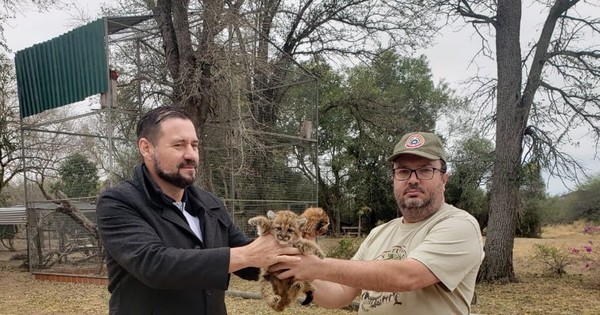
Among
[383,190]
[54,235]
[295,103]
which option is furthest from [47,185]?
[383,190]

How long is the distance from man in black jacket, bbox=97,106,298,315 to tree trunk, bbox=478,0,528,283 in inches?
421

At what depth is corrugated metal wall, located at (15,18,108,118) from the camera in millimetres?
10156

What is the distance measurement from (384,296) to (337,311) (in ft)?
19.9

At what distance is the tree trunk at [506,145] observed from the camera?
38.8ft

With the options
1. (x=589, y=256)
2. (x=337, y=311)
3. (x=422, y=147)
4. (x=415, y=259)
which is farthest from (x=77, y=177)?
(x=589, y=256)

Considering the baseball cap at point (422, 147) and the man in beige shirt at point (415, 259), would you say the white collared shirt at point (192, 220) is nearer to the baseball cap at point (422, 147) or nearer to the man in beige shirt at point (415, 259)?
the man in beige shirt at point (415, 259)

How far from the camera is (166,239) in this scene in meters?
2.16

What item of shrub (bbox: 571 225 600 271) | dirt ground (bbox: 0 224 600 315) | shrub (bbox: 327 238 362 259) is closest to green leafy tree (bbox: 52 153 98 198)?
dirt ground (bbox: 0 224 600 315)

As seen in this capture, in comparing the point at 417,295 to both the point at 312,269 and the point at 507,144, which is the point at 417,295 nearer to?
the point at 312,269

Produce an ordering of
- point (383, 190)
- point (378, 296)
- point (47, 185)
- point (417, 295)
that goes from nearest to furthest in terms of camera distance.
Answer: point (417, 295) → point (378, 296) → point (47, 185) → point (383, 190)

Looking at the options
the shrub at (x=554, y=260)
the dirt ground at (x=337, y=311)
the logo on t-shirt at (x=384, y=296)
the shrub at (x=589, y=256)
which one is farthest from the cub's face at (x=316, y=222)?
the shrub at (x=554, y=260)

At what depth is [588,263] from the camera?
39.6 feet

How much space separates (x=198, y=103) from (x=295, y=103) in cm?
427

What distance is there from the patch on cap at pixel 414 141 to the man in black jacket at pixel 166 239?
2.70ft
